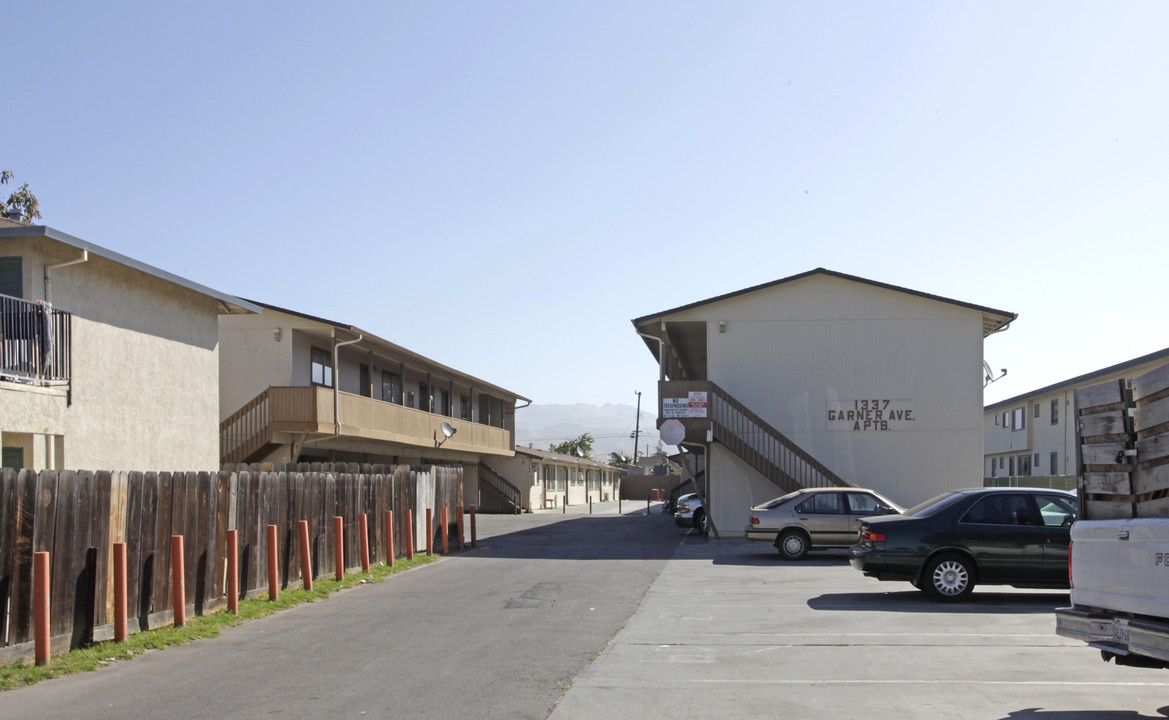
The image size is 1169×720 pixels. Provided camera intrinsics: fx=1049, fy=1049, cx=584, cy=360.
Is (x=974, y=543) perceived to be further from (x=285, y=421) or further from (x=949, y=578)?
(x=285, y=421)

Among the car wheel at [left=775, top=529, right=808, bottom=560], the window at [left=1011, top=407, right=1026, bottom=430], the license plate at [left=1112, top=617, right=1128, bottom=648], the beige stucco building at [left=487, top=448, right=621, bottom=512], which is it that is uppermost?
the window at [left=1011, top=407, right=1026, bottom=430]

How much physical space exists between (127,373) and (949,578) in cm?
1362

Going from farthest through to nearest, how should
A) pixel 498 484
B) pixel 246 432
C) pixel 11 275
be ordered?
pixel 498 484 → pixel 246 432 → pixel 11 275

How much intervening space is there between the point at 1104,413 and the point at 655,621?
574 centimetres

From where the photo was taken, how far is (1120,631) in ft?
23.0

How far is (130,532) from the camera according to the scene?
10.6 meters

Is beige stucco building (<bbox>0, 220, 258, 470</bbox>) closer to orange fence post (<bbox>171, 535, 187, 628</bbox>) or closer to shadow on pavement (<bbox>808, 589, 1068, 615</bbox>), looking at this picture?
orange fence post (<bbox>171, 535, 187, 628</bbox>)

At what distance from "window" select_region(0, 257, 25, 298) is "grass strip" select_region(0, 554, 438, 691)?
20.5 ft

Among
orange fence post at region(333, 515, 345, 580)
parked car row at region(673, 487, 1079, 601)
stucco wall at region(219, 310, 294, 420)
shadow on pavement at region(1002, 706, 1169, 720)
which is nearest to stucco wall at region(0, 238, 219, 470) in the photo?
orange fence post at region(333, 515, 345, 580)

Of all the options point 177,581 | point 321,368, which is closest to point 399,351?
point 321,368

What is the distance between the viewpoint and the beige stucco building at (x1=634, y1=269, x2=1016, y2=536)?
2655 cm

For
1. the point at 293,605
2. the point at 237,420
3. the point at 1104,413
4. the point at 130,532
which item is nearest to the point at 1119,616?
the point at 1104,413

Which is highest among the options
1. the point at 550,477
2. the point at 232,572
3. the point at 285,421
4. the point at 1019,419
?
the point at 285,421

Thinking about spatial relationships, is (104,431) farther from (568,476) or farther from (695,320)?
(568,476)
